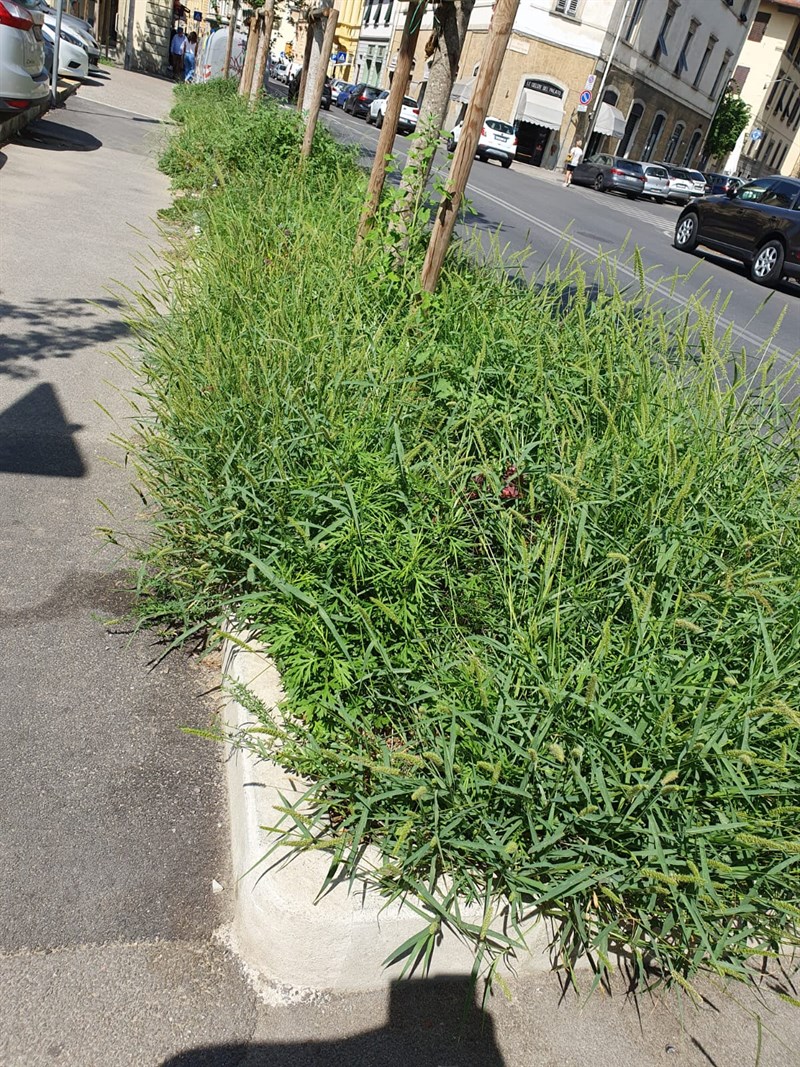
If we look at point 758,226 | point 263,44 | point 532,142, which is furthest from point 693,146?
point 263,44

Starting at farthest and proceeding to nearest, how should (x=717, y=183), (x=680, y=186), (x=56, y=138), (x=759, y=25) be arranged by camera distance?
1. (x=759, y=25)
2. (x=717, y=183)
3. (x=680, y=186)
4. (x=56, y=138)

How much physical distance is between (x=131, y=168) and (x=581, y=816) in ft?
41.1

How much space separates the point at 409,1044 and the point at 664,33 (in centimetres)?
5586

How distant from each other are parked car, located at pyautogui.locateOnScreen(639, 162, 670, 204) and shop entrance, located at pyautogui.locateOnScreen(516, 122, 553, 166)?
964 centimetres

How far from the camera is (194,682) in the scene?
3102 millimetres

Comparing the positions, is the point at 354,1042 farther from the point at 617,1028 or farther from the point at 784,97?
the point at 784,97

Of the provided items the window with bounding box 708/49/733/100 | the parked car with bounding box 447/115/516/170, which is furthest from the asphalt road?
the window with bounding box 708/49/733/100

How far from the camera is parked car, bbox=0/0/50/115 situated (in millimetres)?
10289

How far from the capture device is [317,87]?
9430 mm

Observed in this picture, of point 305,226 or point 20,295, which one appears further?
point 20,295

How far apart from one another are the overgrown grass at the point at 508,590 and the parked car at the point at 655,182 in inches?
1389

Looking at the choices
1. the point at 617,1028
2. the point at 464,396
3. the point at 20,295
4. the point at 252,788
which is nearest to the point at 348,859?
the point at 252,788

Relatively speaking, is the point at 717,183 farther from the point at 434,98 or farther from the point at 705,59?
the point at 434,98

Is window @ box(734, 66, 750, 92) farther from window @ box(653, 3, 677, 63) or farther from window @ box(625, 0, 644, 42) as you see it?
window @ box(625, 0, 644, 42)
